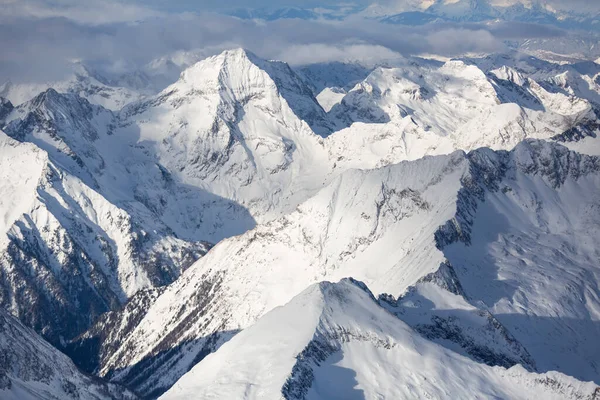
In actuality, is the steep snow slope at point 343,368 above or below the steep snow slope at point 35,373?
above

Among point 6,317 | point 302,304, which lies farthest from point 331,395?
point 6,317

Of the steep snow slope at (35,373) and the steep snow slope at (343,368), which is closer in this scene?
the steep snow slope at (343,368)

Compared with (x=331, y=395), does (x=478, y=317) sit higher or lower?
lower

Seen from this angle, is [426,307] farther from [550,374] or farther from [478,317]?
[550,374]

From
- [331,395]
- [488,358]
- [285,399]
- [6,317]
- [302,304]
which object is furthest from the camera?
[6,317]

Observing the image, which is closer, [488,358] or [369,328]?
[369,328]
